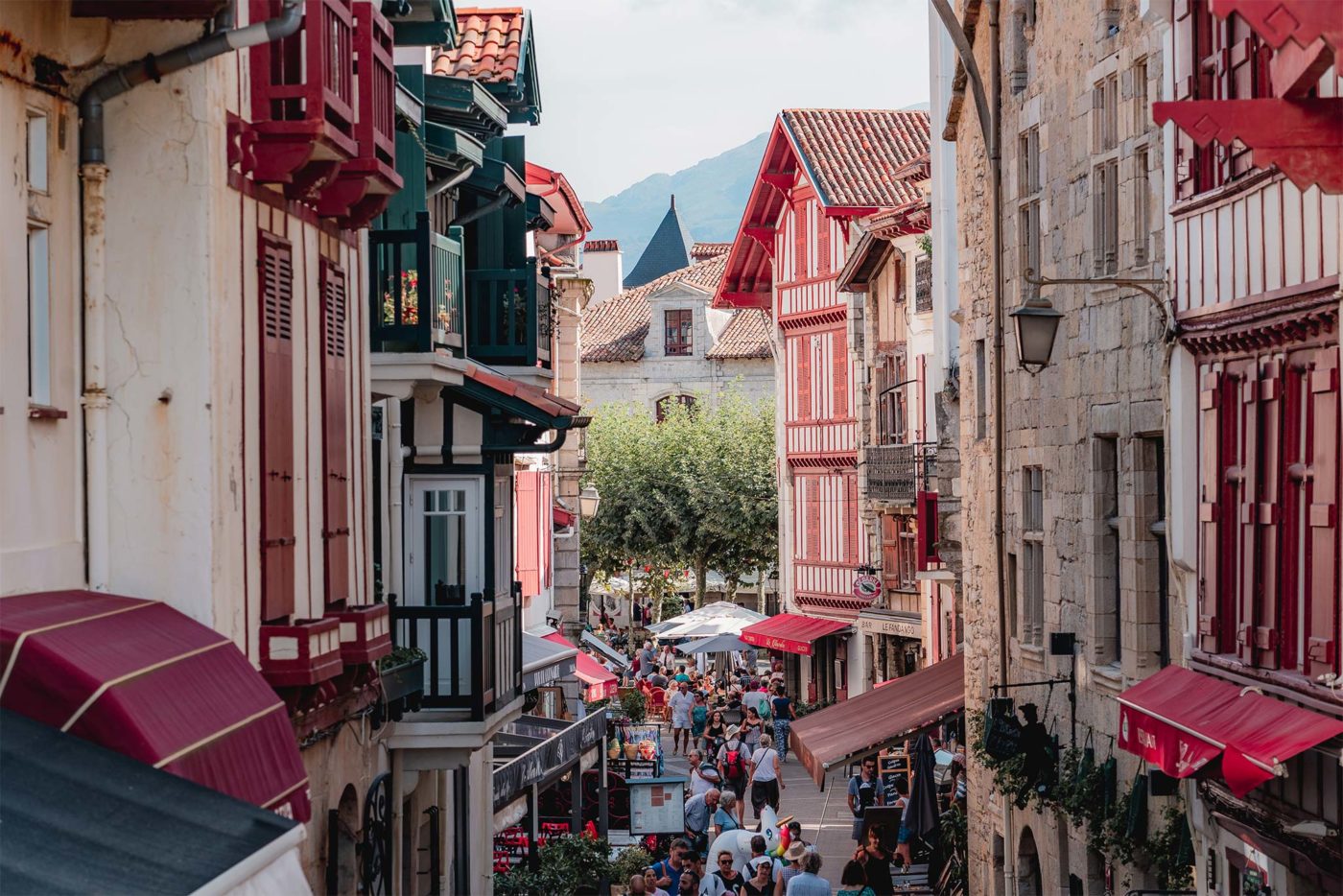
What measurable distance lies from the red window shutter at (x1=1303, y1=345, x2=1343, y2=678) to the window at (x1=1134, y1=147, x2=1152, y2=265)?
433 centimetres

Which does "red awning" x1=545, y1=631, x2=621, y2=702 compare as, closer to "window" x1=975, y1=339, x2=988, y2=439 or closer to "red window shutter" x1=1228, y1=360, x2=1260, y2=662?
"window" x1=975, y1=339, x2=988, y2=439

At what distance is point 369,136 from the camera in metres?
11.0

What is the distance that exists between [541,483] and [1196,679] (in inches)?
748

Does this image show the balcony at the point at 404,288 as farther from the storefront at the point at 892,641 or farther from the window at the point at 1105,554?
the storefront at the point at 892,641

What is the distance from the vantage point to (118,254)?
925 centimetres

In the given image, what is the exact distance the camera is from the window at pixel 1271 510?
Answer: 416 inches

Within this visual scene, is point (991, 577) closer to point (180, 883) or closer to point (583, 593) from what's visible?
point (180, 883)

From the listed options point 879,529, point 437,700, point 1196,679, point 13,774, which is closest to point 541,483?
point 879,529

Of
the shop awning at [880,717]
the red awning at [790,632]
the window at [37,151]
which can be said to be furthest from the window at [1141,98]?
the red awning at [790,632]

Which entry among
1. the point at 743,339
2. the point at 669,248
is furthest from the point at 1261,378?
the point at 669,248

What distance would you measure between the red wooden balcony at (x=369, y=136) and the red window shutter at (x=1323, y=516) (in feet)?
16.5

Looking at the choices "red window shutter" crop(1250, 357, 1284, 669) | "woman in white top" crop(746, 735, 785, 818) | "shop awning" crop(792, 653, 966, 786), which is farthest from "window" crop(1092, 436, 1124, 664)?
"woman in white top" crop(746, 735, 785, 818)

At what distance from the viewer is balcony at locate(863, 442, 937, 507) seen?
31.8 metres

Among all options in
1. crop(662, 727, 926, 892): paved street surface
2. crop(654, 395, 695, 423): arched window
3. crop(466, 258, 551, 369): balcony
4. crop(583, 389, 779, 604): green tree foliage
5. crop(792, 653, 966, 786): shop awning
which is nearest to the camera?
crop(466, 258, 551, 369): balcony
